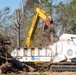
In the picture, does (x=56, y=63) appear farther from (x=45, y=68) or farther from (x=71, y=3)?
(x=71, y=3)

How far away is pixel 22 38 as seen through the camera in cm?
4388

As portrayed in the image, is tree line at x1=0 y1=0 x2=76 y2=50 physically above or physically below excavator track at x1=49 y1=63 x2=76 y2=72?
above

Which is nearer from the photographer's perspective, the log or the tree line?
the log

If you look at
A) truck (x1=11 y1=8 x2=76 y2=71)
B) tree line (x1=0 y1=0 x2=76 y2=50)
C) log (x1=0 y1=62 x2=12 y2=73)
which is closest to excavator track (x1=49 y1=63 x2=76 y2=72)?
truck (x1=11 y1=8 x2=76 y2=71)

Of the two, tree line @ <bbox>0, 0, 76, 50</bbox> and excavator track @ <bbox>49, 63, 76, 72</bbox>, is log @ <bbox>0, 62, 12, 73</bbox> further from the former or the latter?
tree line @ <bbox>0, 0, 76, 50</bbox>

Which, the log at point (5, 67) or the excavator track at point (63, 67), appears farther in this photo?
the excavator track at point (63, 67)

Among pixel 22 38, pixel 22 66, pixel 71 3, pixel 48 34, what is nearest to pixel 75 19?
pixel 71 3

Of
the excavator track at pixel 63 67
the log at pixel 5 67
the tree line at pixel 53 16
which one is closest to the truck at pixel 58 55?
the excavator track at pixel 63 67

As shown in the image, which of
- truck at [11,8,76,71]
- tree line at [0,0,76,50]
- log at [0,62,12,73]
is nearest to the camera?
log at [0,62,12,73]

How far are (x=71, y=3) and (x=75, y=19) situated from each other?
9.75 feet

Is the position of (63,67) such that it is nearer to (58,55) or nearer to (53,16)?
(58,55)

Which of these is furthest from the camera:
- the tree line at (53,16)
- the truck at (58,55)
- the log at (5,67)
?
the tree line at (53,16)

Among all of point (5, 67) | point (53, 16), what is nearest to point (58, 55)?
point (5, 67)

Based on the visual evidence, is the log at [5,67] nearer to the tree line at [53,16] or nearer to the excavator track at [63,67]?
the excavator track at [63,67]
